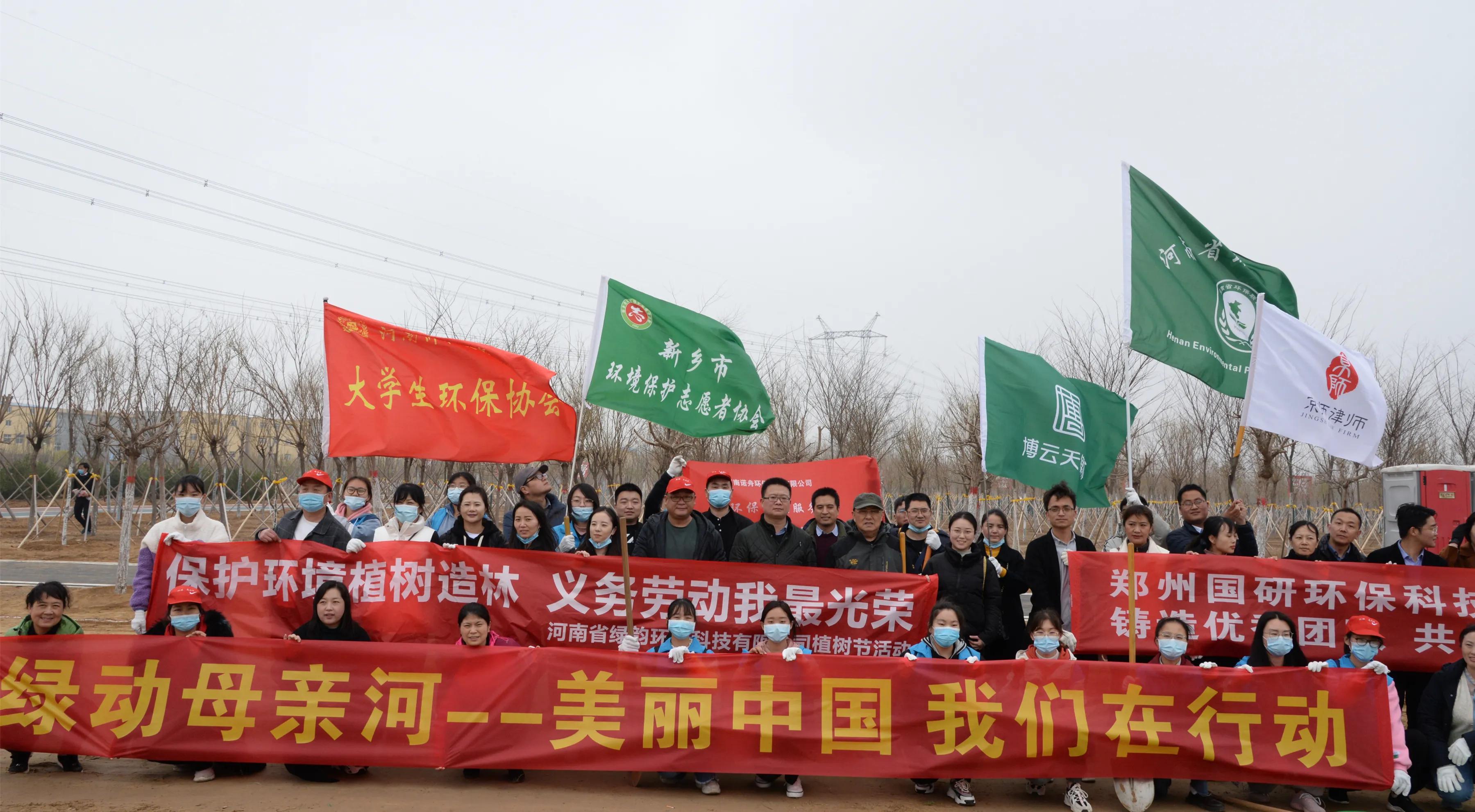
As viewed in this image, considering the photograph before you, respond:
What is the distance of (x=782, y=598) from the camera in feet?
23.4

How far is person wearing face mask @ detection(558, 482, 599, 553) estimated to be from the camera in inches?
323

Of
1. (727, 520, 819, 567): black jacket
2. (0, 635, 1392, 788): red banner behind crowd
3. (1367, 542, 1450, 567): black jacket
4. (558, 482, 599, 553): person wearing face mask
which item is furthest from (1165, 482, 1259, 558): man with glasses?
(558, 482, 599, 553): person wearing face mask

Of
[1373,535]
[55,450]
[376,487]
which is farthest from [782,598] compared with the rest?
[55,450]

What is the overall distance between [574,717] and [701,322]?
12.8ft

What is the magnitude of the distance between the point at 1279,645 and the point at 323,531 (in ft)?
23.6

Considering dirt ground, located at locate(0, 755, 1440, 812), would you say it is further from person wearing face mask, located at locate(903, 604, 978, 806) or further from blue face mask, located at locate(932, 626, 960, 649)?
blue face mask, located at locate(932, 626, 960, 649)

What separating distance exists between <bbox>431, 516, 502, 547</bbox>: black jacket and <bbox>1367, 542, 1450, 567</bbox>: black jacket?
696cm

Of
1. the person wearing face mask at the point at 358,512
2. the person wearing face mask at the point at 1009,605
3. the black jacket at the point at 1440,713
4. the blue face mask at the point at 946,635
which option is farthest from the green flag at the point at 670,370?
the black jacket at the point at 1440,713

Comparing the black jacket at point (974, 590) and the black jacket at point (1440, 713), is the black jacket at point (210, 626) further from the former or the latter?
Answer: the black jacket at point (1440, 713)

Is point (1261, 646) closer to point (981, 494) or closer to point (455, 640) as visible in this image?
point (455, 640)

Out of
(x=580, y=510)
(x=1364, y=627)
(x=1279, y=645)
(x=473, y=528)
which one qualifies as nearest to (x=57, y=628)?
(x=473, y=528)

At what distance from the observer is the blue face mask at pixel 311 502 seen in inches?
282

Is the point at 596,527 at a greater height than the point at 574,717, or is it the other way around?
the point at 596,527

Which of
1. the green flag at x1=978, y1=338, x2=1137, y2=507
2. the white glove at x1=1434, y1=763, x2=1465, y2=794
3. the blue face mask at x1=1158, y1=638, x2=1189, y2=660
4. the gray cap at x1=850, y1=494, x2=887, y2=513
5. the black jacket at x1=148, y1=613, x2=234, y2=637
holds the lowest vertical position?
the white glove at x1=1434, y1=763, x2=1465, y2=794
